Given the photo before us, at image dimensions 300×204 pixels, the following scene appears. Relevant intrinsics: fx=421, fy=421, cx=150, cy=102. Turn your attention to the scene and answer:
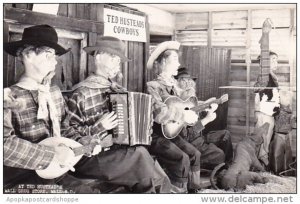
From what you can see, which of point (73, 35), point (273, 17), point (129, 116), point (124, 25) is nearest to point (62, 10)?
point (73, 35)

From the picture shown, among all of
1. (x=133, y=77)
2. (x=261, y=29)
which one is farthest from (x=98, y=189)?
(x=261, y=29)

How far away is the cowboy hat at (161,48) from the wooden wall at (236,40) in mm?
85

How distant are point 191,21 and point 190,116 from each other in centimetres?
88

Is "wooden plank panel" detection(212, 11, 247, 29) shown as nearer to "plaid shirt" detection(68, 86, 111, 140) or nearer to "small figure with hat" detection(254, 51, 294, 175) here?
"small figure with hat" detection(254, 51, 294, 175)

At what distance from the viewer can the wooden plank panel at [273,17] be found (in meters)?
3.74

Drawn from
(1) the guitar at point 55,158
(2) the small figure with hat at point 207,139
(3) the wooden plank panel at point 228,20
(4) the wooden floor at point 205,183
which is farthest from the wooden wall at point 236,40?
(1) the guitar at point 55,158

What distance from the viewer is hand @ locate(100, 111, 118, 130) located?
3.29 m

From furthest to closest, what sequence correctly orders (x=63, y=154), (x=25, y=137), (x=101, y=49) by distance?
(x=101, y=49), (x=63, y=154), (x=25, y=137)

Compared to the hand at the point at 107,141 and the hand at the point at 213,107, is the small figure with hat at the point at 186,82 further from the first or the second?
the hand at the point at 107,141

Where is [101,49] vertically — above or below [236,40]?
below

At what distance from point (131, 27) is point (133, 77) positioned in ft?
1.47

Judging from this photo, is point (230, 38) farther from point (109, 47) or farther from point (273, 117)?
point (109, 47)

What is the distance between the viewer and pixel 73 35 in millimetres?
3422

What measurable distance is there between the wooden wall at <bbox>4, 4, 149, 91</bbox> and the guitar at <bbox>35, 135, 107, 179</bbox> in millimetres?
474
